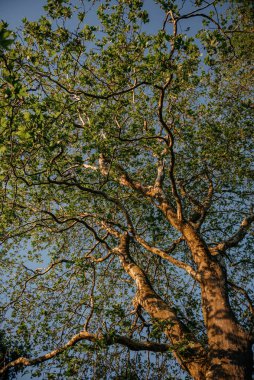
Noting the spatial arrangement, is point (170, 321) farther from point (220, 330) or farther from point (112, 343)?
point (112, 343)

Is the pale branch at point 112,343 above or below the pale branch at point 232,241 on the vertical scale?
below

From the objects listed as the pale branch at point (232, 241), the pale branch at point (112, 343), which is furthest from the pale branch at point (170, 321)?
the pale branch at point (232, 241)

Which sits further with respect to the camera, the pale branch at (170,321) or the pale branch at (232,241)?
the pale branch at (232,241)

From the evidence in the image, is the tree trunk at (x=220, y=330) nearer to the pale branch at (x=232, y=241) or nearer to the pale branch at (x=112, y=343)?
the pale branch at (x=232, y=241)

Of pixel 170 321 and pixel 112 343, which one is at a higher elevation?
pixel 170 321

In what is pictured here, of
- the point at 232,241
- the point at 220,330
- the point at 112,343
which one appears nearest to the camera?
the point at 112,343

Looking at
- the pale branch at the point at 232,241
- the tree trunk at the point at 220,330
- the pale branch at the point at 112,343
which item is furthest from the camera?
the pale branch at the point at 232,241

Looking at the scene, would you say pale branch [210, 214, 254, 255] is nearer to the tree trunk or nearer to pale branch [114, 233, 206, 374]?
the tree trunk

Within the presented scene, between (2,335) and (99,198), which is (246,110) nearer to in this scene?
(99,198)

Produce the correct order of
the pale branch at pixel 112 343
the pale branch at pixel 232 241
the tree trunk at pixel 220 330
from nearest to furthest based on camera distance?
the tree trunk at pixel 220 330, the pale branch at pixel 112 343, the pale branch at pixel 232 241

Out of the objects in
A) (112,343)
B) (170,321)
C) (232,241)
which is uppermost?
(232,241)

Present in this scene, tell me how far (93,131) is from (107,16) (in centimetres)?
374

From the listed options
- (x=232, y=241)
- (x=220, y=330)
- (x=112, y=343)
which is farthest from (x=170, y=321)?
(x=232, y=241)

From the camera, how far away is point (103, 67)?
7547 millimetres
